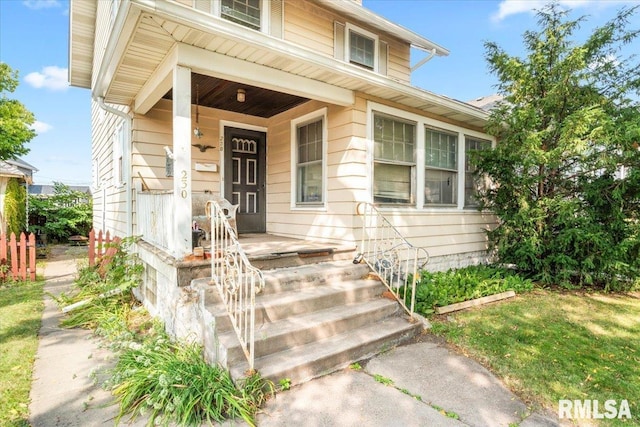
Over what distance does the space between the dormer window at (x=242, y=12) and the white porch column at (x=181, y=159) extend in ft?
8.48

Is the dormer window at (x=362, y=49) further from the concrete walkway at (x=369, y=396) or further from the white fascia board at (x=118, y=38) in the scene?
the concrete walkway at (x=369, y=396)

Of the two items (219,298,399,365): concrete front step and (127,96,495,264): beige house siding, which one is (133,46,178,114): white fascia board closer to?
(127,96,495,264): beige house siding

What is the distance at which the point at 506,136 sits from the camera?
19.9 feet

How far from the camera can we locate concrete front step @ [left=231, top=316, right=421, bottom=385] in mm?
2734

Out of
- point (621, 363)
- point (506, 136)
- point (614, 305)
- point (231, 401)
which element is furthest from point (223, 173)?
point (614, 305)

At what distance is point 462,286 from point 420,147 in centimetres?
242

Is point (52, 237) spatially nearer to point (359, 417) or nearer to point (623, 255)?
point (359, 417)

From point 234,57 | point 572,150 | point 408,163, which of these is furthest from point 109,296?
point 572,150

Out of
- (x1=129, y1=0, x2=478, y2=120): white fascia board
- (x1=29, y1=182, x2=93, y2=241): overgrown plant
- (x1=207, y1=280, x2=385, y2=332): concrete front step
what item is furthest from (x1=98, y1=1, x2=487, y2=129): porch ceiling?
(x1=29, y1=182, x2=93, y2=241): overgrown plant

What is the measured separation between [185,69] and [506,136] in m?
5.36

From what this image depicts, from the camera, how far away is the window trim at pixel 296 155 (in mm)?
5367

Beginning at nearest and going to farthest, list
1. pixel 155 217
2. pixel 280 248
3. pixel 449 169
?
pixel 155 217, pixel 280 248, pixel 449 169

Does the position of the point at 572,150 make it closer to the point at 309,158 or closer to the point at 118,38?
the point at 309,158

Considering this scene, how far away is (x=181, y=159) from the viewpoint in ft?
11.6
